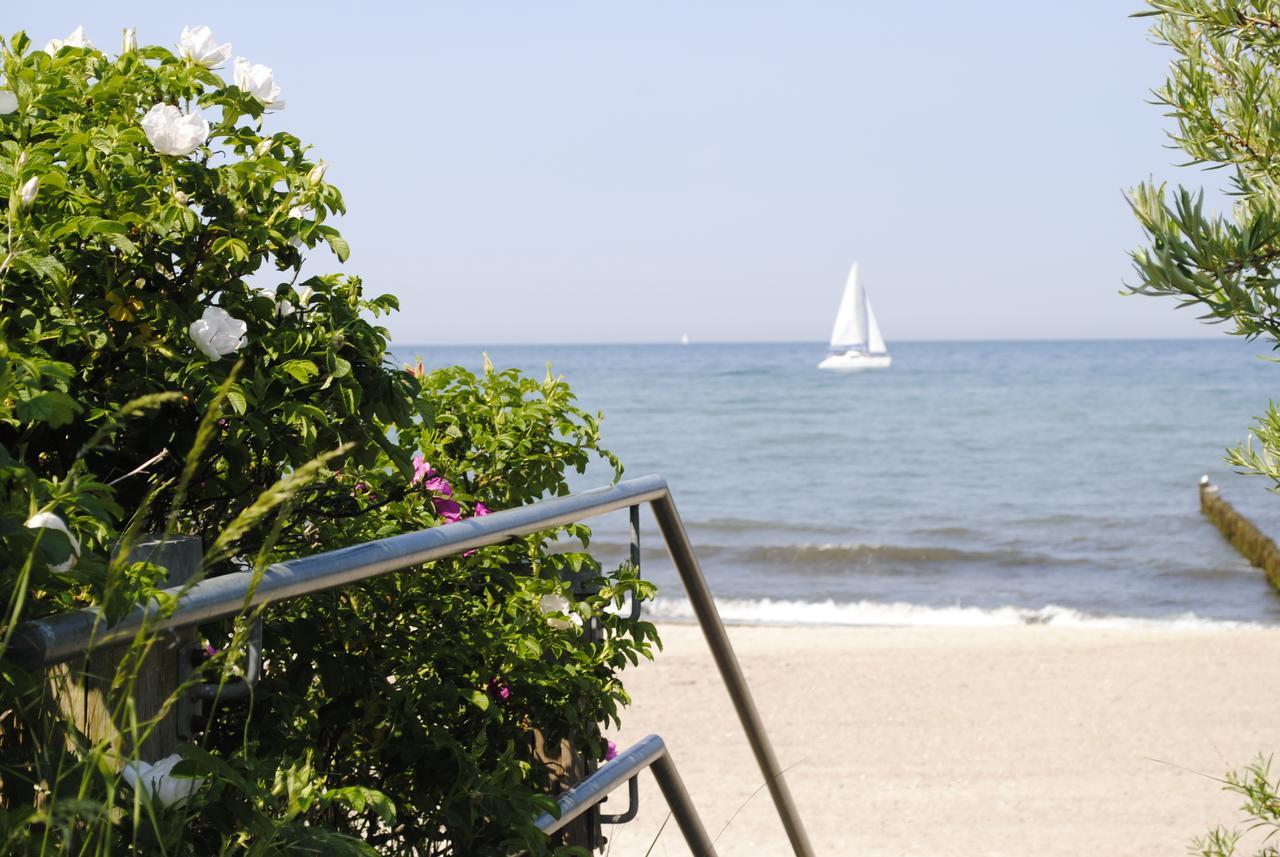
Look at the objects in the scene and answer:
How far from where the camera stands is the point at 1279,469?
233 centimetres

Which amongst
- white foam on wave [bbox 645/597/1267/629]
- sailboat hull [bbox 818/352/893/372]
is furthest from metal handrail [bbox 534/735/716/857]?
sailboat hull [bbox 818/352/893/372]

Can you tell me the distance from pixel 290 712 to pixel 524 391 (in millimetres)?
971

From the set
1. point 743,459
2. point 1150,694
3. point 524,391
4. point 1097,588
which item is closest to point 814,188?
point 743,459

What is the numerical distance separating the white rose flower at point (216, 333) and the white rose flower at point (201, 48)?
420mm

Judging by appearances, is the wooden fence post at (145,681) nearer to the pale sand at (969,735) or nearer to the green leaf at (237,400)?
the green leaf at (237,400)

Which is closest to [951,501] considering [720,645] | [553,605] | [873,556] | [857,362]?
[873,556]

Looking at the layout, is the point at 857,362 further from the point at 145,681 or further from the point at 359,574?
the point at 145,681

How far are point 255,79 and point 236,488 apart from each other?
586 millimetres

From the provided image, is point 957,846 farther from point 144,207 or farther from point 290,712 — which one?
point 144,207

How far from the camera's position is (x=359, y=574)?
52.1 inches

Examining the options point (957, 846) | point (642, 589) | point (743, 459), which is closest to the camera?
point (642, 589)

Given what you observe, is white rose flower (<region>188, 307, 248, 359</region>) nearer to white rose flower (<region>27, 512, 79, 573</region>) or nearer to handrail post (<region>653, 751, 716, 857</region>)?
white rose flower (<region>27, 512, 79, 573</region>)

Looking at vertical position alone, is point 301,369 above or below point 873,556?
above

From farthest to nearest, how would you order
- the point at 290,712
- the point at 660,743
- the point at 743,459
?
the point at 743,459
the point at 660,743
the point at 290,712
